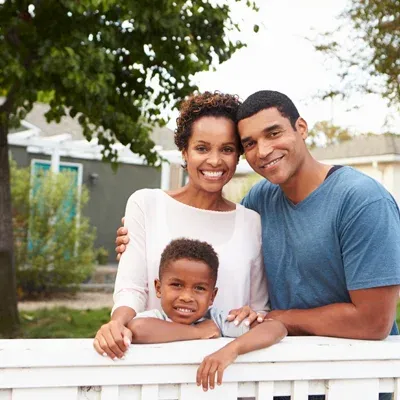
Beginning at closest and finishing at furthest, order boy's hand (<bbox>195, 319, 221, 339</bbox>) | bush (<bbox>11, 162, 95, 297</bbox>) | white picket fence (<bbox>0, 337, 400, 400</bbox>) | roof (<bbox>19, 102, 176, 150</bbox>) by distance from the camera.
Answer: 1. white picket fence (<bbox>0, 337, 400, 400</bbox>)
2. boy's hand (<bbox>195, 319, 221, 339</bbox>)
3. bush (<bbox>11, 162, 95, 297</bbox>)
4. roof (<bbox>19, 102, 176, 150</bbox>)

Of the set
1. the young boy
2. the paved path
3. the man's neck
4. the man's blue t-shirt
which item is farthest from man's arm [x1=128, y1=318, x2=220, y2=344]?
the paved path

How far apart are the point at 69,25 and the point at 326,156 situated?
677 inches

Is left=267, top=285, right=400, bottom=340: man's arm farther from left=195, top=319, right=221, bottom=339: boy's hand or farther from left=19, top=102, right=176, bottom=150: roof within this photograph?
left=19, top=102, right=176, bottom=150: roof

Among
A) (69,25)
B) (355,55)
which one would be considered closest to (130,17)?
(69,25)

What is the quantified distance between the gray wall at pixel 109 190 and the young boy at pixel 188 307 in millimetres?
13428

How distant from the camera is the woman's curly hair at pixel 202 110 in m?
2.43

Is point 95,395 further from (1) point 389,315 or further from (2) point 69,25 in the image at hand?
(2) point 69,25

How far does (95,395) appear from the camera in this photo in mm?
1775

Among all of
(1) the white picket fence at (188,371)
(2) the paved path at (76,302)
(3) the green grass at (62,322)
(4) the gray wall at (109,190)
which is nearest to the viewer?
(1) the white picket fence at (188,371)

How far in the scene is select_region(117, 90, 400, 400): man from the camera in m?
2.04

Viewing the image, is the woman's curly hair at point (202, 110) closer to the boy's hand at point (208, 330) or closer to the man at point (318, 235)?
the man at point (318, 235)

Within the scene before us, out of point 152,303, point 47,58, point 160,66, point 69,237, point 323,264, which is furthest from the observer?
point 69,237

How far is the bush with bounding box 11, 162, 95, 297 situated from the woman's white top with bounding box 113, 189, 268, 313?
874 centimetres

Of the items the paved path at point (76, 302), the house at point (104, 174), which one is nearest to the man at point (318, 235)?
the paved path at point (76, 302)
